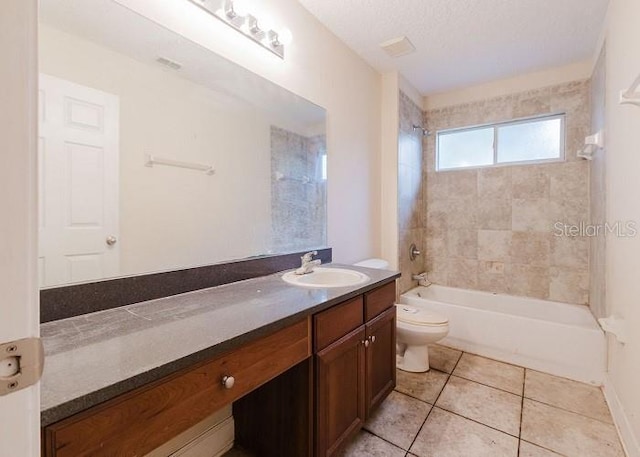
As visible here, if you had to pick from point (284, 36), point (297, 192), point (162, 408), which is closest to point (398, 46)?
point (284, 36)

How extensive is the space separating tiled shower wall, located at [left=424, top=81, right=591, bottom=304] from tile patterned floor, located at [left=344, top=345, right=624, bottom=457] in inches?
38.7

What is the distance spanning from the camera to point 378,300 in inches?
62.4

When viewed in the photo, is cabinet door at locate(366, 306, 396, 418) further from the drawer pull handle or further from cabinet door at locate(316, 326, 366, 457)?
the drawer pull handle

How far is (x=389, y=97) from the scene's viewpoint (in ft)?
9.06

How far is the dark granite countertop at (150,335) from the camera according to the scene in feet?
2.04

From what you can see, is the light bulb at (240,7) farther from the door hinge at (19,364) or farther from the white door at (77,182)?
the door hinge at (19,364)

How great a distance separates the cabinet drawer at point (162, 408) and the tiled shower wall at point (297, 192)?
2.90 ft

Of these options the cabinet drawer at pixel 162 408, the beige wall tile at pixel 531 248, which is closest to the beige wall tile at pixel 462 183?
the beige wall tile at pixel 531 248

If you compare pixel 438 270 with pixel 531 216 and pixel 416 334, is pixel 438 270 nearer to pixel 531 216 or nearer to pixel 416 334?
pixel 531 216

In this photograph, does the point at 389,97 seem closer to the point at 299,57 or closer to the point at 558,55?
the point at 299,57

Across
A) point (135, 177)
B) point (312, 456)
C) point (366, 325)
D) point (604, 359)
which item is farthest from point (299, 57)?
point (604, 359)

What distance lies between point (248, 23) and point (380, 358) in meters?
1.85

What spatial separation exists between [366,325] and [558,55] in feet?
8.88

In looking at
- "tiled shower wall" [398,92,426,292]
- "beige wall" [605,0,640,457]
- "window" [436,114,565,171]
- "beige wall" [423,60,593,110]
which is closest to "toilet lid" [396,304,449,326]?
"tiled shower wall" [398,92,426,292]
